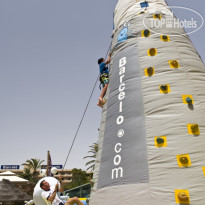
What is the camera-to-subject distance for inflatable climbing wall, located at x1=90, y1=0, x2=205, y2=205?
368cm

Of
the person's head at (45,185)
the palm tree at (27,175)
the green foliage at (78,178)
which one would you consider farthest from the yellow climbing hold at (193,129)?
the green foliage at (78,178)

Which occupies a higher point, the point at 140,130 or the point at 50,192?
the point at 140,130

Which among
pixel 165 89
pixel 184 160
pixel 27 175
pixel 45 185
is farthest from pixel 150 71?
pixel 27 175

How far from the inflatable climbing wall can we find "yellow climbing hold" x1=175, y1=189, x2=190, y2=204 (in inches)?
0.6

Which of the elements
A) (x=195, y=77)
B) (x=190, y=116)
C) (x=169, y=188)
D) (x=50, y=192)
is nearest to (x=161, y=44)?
(x=195, y=77)

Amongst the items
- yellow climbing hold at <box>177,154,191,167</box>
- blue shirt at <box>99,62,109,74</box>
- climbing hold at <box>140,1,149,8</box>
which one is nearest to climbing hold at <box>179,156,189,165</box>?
yellow climbing hold at <box>177,154,191,167</box>

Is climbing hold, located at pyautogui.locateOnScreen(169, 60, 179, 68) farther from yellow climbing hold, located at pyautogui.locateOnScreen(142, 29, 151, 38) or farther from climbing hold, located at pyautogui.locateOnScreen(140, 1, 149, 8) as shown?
climbing hold, located at pyautogui.locateOnScreen(140, 1, 149, 8)

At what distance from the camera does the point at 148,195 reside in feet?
11.8

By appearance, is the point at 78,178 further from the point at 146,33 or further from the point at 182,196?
the point at 182,196

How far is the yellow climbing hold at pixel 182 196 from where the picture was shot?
3.35m

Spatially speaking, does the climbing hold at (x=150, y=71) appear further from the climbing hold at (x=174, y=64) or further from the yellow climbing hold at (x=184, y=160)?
the yellow climbing hold at (x=184, y=160)

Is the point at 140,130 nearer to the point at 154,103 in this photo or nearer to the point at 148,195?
the point at 154,103

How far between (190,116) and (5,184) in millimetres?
13046

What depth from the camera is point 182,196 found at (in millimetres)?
3361
